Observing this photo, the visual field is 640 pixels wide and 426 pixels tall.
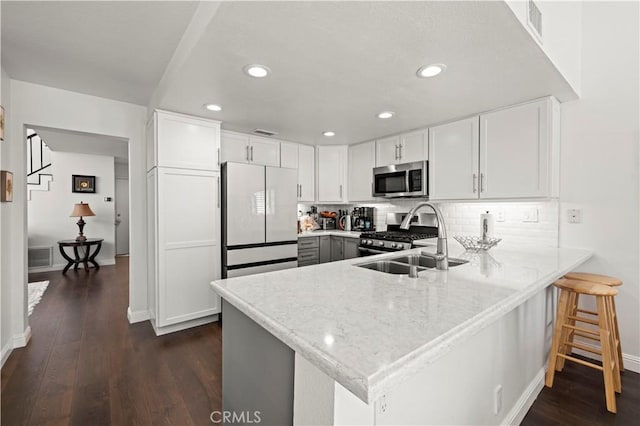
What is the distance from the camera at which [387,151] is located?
3.74 meters

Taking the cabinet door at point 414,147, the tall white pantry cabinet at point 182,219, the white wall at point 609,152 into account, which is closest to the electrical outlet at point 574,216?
A: the white wall at point 609,152

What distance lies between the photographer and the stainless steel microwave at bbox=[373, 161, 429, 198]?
130 inches

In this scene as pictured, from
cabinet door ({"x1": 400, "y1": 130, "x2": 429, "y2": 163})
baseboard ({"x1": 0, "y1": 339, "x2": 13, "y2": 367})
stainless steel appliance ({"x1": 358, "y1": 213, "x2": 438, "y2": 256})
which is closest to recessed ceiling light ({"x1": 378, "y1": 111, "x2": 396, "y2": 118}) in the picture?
cabinet door ({"x1": 400, "y1": 130, "x2": 429, "y2": 163})

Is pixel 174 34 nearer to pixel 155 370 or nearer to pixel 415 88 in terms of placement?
pixel 415 88

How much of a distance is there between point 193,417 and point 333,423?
145 centimetres

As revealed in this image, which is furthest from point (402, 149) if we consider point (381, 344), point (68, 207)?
point (68, 207)

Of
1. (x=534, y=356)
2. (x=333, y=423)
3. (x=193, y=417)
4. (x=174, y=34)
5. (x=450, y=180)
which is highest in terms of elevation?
(x=174, y=34)

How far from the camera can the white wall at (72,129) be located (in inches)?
98.7

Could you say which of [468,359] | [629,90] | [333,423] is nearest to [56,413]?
[333,423]

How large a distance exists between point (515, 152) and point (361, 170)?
192 centimetres

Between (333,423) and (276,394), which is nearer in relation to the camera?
(333,423)

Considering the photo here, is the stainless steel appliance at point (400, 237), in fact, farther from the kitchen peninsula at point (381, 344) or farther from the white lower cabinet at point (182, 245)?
the white lower cabinet at point (182, 245)

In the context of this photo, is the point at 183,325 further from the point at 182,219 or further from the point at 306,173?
the point at 306,173

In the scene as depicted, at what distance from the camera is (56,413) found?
1743mm
